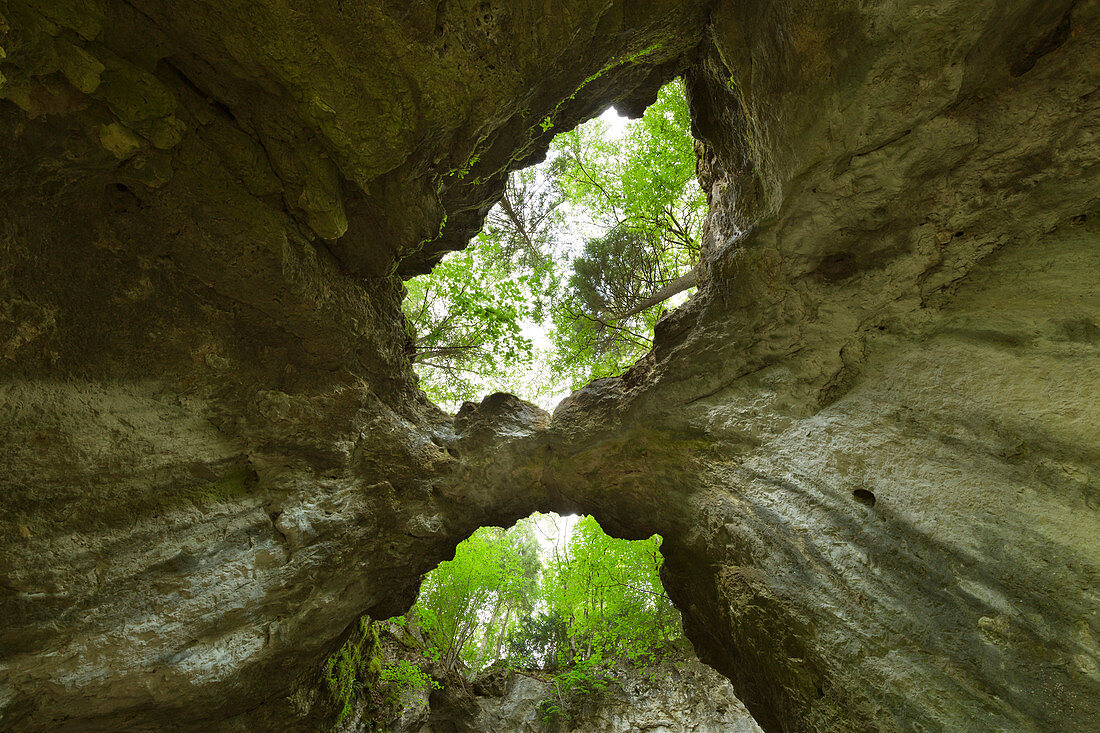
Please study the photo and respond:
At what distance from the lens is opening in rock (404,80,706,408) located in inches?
329

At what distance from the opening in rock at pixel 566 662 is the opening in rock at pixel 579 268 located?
407 centimetres

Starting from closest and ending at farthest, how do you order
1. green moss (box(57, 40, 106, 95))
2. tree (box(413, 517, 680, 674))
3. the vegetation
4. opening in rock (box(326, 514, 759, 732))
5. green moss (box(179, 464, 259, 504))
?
green moss (box(57, 40, 106, 95)), green moss (box(179, 464, 259, 504)), opening in rock (box(326, 514, 759, 732)), the vegetation, tree (box(413, 517, 680, 674))

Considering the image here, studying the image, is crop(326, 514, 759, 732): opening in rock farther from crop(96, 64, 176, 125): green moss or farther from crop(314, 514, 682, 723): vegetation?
crop(96, 64, 176, 125): green moss

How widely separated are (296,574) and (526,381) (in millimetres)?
7705

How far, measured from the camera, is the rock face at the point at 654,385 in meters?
3.11

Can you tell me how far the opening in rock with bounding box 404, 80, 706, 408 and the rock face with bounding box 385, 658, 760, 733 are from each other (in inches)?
243

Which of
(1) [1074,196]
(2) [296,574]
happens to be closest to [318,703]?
(2) [296,574]

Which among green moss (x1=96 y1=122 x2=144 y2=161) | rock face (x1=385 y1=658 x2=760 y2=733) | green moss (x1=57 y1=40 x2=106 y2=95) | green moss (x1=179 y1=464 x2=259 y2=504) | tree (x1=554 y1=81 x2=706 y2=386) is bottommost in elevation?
rock face (x1=385 y1=658 x2=760 y2=733)

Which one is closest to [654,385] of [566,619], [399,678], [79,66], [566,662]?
[79,66]

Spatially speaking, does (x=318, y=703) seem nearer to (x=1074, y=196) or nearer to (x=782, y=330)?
(x=782, y=330)

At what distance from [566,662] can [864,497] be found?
9799mm

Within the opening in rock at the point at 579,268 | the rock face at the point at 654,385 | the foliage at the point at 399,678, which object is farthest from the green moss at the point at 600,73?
the foliage at the point at 399,678

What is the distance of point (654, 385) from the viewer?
5.66m

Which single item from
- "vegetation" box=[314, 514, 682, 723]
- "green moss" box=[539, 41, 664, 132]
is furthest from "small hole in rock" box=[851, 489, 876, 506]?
"vegetation" box=[314, 514, 682, 723]
